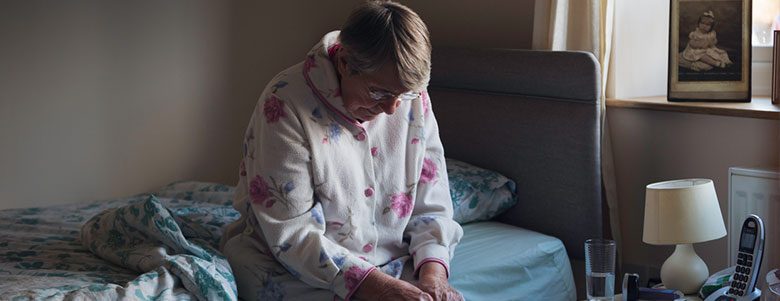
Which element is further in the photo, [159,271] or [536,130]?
[536,130]

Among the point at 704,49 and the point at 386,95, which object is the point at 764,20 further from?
the point at 386,95

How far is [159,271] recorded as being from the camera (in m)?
1.90

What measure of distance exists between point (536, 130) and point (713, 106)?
0.46 meters

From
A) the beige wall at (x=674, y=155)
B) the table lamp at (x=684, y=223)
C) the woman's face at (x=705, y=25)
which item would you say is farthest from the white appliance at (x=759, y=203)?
the woman's face at (x=705, y=25)

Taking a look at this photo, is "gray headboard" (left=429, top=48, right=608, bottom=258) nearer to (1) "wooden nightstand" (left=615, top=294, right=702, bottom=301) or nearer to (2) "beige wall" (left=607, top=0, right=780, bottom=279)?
(2) "beige wall" (left=607, top=0, right=780, bottom=279)

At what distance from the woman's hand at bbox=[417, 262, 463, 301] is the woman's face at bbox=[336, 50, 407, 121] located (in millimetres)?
329

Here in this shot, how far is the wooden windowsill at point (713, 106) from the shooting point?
240 cm

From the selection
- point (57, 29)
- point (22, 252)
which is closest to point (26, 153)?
point (57, 29)

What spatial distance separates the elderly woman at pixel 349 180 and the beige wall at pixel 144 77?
112 centimetres

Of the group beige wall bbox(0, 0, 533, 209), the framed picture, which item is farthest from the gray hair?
beige wall bbox(0, 0, 533, 209)

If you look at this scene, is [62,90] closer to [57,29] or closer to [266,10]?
[57,29]

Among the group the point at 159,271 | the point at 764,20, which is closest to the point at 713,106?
the point at 764,20

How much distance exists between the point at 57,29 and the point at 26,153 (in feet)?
1.27

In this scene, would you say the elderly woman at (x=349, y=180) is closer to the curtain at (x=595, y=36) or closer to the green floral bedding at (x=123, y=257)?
the green floral bedding at (x=123, y=257)
